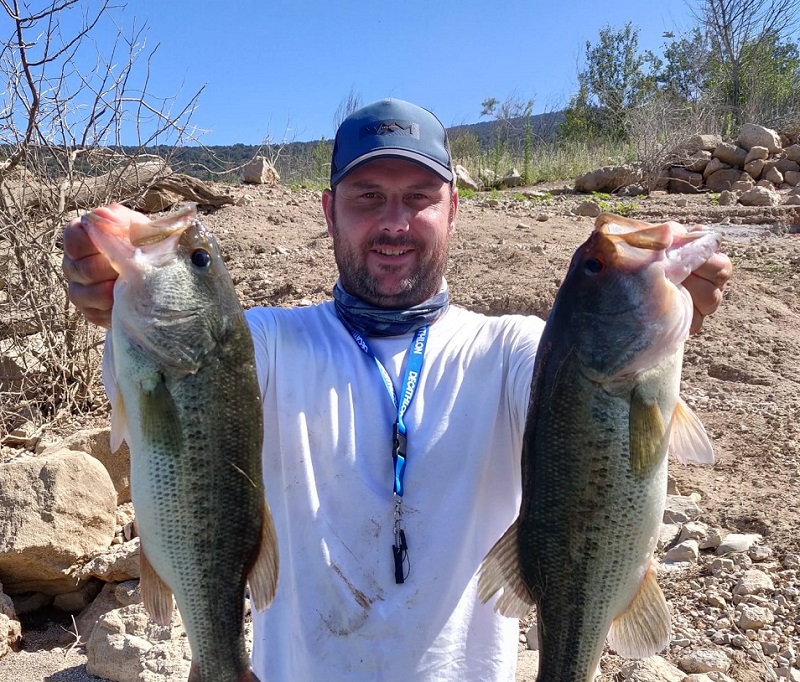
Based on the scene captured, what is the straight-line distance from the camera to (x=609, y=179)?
14867mm

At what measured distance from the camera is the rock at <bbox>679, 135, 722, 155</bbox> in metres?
15.9

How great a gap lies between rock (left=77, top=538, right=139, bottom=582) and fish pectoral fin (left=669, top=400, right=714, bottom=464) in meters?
3.43

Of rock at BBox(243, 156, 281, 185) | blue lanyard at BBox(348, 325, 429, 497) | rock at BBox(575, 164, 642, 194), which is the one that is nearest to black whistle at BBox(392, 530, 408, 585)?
blue lanyard at BBox(348, 325, 429, 497)

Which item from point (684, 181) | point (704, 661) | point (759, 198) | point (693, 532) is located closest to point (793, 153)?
point (684, 181)

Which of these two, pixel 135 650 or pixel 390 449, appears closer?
pixel 390 449

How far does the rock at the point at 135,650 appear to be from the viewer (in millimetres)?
3746

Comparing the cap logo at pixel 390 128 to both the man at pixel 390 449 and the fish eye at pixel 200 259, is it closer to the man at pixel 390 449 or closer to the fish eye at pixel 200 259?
the man at pixel 390 449

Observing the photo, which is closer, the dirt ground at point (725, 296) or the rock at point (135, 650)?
the rock at point (135, 650)

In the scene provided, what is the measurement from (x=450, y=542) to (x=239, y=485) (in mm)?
683

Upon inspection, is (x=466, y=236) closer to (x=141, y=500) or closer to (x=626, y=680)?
(x=626, y=680)

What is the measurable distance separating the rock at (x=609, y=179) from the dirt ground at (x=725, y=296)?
1.71 metres

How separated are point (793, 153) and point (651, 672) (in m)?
15.1

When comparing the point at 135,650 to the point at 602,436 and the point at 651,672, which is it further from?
the point at 602,436

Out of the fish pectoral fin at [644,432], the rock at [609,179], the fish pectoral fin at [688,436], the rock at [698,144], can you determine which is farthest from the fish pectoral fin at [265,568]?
the rock at [698,144]
